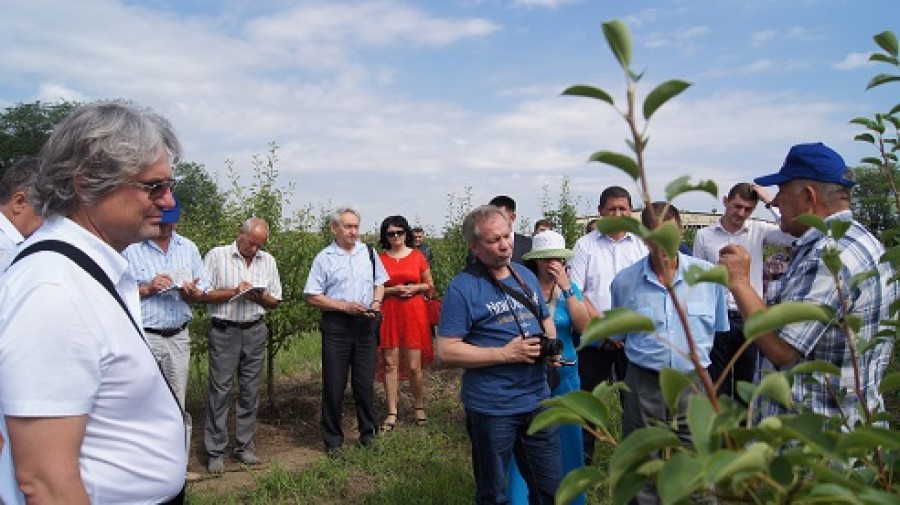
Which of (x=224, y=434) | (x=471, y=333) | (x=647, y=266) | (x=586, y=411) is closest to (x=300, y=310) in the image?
(x=224, y=434)

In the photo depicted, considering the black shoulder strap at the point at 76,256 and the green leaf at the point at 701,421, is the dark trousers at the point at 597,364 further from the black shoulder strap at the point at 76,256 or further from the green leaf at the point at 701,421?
the green leaf at the point at 701,421

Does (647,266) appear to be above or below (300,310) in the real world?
above

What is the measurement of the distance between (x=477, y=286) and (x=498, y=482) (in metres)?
0.99

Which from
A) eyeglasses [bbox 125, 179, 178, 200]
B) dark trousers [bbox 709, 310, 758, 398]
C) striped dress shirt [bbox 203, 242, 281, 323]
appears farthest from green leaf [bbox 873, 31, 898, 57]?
striped dress shirt [bbox 203, 242, 281, 323]

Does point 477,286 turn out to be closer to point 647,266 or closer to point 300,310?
point 647,266

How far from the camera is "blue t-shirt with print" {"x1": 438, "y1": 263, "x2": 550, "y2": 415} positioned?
343 cm

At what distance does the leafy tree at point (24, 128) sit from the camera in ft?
172

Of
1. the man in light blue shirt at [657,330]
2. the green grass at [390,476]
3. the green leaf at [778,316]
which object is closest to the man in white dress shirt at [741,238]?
the green grass at [390,476]

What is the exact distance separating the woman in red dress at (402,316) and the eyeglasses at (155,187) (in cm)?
476

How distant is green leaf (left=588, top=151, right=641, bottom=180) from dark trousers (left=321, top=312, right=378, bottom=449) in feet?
16.7

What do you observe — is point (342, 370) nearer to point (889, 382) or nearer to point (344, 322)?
point (344, 322)

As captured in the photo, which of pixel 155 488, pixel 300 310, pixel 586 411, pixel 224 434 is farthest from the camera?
pixel 300 310

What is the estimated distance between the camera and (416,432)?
6109 millimetres

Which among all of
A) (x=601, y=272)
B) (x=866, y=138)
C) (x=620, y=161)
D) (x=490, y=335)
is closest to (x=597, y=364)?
(x=601, y=272)
